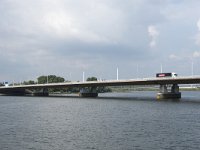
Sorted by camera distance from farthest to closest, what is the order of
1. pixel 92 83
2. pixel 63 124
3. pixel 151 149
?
pixel 92 83 < pixel 63 124 < pixel 151 149

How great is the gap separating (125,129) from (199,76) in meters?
70.6

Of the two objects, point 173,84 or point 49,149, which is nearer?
point 49,149

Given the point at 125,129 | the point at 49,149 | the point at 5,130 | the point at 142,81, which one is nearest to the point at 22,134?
the point at 5,130

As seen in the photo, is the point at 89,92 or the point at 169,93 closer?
the point at 169,93

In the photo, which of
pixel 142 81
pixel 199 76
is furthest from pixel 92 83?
pixel 199 76

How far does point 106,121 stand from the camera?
201 feet

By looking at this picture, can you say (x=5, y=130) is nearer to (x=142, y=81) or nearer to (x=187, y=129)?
(x=187, y=129)

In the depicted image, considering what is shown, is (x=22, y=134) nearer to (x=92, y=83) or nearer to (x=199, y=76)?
(x=199, y=76)

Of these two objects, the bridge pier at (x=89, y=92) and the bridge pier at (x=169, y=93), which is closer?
the bridge pier at (x=169, y=93)

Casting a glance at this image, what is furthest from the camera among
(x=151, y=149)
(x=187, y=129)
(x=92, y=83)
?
(x=92, y=83)

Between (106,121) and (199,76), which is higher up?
(199,76)

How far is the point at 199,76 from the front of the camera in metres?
116

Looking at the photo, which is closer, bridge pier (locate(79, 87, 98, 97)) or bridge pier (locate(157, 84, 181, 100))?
bridge pier (locate(157, 84, 181, 100))

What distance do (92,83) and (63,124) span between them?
334 feet
